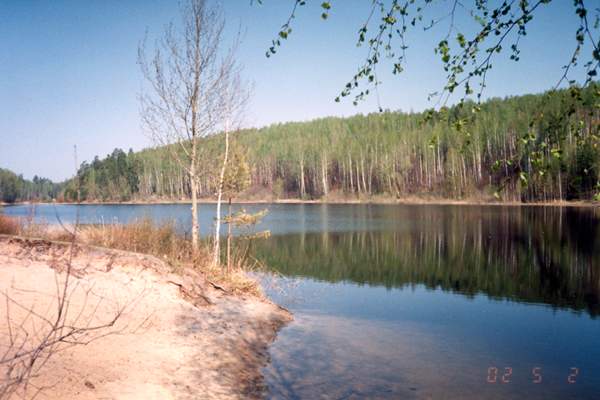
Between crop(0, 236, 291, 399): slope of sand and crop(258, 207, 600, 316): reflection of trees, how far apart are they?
820 cm

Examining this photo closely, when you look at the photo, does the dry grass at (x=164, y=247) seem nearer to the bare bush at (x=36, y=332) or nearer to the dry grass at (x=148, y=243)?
the dry grass at (x=148, y=243)

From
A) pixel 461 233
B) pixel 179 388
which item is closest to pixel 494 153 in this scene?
pixel 461 233

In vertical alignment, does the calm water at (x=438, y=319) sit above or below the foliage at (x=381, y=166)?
below

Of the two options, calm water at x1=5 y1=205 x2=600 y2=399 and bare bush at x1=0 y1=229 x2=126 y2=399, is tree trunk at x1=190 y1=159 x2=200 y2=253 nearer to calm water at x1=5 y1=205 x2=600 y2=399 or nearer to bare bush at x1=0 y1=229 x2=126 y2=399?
calm water at x1=5 y1=205 x2=600 y2=399

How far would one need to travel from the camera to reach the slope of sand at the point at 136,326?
5387 mm

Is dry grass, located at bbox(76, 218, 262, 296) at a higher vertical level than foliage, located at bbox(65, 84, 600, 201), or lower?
lower

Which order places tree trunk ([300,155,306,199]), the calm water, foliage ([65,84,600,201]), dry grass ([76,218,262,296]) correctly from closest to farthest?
the calm water
dry grass ([76,218,262,296])
foliage ([65,84,600,201])
tree trunk ([300,155,306,199])

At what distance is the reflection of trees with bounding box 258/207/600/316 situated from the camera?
1523cm

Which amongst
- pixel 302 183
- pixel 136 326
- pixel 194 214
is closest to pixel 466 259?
pixel 194 214

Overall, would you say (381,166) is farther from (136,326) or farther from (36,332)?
(36,332)
